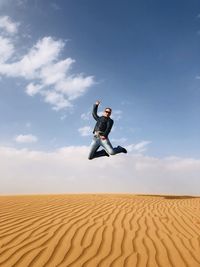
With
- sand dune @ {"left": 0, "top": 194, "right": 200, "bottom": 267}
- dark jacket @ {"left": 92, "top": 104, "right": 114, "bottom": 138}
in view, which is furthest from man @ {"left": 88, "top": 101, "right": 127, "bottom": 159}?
sand dune @ {"left": 0, "top": 194, "right": 200, "bottom": 267}

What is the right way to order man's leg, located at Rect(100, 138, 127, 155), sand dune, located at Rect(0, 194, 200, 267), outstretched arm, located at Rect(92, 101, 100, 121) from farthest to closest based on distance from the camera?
1. man's leg, located at Rect(100, 138, 127, 155)
2. outstretched arm, located at Rect(92, 101, 100, 121)
3. sand dune, located at Rect(0, 194, 200, 267)

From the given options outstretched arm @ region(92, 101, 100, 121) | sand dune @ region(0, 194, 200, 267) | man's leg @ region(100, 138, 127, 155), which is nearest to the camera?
sand dune @ region(0, 194, 200, 267)

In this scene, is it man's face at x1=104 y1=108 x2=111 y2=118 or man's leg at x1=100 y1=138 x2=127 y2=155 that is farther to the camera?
man's leg at x1=100 y1=138 x2=127 y2=155

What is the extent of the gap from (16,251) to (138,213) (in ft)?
17.0

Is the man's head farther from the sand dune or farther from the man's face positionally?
the sand dune

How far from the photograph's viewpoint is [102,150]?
458 inches

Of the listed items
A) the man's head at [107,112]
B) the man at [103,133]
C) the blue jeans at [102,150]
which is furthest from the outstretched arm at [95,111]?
the blue jeans at [102,150]

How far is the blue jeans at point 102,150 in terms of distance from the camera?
11312mm

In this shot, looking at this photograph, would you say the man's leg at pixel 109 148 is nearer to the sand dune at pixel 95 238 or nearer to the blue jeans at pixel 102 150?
the blue jeans at pixel 102 150

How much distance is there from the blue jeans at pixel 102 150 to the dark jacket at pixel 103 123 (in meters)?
0.25

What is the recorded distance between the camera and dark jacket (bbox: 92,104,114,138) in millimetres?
11148

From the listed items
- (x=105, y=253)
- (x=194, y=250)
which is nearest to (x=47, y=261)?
(x=105, y=253)

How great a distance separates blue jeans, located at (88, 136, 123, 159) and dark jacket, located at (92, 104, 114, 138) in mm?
247

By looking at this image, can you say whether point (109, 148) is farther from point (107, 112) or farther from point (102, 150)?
point (107, 112)
